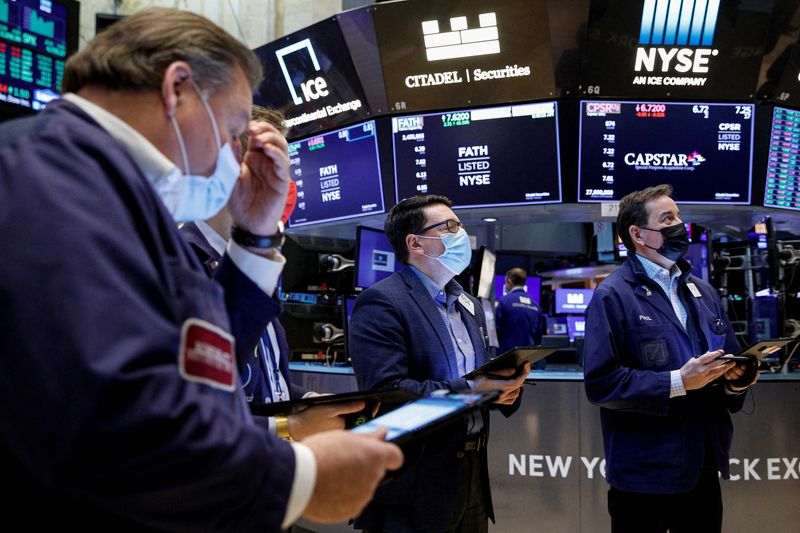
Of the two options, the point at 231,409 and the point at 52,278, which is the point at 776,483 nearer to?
the point at 231,409

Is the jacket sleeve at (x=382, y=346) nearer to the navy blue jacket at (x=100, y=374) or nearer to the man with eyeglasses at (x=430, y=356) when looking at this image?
the man with eyeglasses at (x=430, y=356)

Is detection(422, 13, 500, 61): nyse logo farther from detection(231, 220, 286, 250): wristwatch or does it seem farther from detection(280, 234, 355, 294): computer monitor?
detection(231, 220, 286, 250): wristwatch

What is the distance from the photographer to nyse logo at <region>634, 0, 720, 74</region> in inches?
208

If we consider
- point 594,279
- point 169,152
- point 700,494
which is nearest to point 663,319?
point 700,494

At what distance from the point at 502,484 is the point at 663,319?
1732 mm

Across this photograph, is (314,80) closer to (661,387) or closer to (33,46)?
(33,46)

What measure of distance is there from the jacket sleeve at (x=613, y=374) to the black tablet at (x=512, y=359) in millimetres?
562

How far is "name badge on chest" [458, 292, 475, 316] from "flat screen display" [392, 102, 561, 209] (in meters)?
2.62

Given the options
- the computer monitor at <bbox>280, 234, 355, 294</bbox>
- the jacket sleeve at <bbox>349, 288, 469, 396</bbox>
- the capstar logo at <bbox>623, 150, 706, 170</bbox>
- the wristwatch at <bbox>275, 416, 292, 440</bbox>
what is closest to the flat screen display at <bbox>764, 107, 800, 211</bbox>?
the capstar logo at <bbox>623, 150, 706, 170</bbox>

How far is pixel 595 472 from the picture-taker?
4.34 metres

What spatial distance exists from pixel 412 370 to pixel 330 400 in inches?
42.8

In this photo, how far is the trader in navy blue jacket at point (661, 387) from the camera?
2.94 m

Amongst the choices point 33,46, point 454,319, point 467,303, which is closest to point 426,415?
point 454,319

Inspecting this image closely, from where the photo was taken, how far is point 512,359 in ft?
8.25
